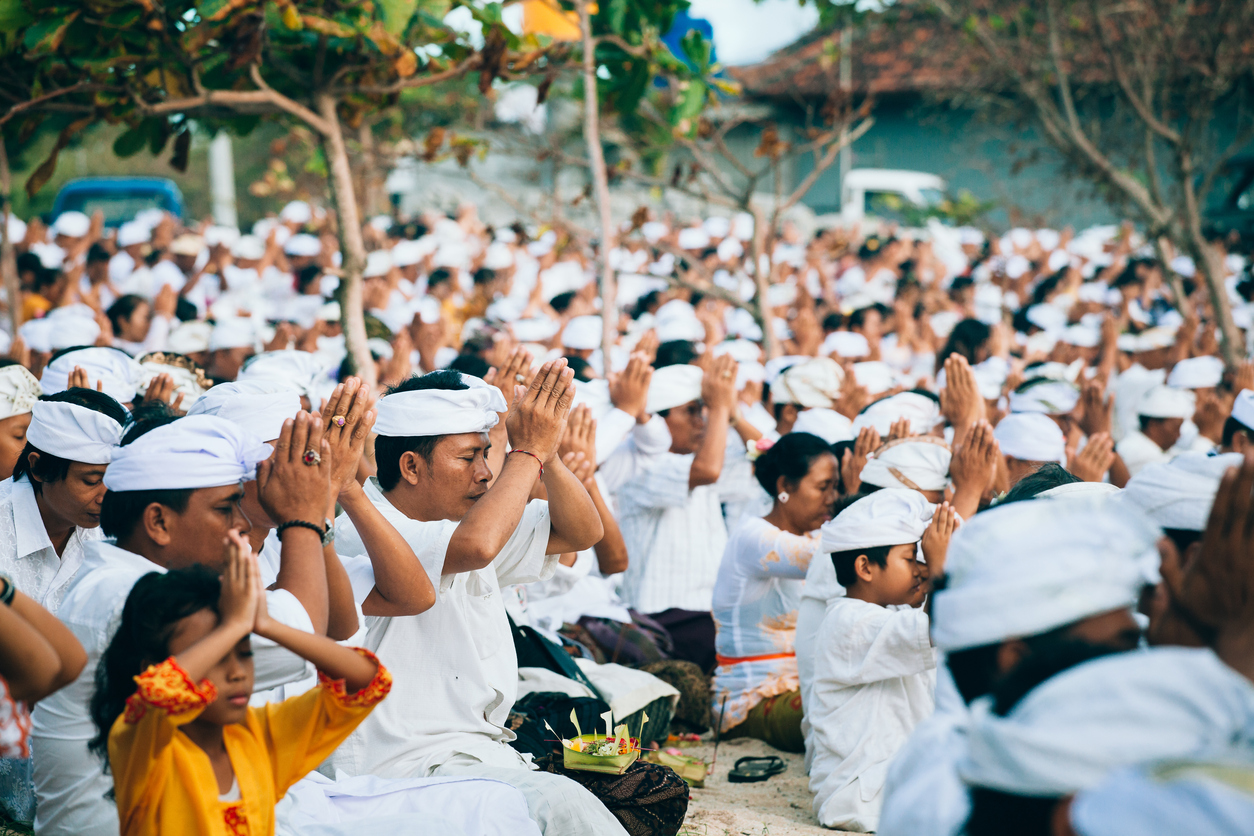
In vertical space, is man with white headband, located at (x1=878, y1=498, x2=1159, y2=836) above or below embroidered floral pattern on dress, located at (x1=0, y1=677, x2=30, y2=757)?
above

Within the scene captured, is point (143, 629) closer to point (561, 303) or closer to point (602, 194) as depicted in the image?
point (602, 194)

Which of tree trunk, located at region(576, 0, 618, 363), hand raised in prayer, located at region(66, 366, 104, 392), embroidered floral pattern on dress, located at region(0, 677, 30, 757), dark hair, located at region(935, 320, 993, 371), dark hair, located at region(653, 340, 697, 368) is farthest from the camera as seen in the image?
dark hair, located at region(935, 320, 993, 371)

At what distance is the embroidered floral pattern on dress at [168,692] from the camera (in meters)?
2.19

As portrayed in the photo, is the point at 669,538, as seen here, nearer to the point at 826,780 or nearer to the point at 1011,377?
the point at 826,780

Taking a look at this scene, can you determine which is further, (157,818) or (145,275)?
(145,275)

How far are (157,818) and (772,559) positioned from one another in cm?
282

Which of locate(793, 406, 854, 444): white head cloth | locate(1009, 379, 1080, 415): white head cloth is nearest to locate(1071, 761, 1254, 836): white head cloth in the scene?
locate(793, 406, 854, 444): white head cloth

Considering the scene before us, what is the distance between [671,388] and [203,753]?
150 inches

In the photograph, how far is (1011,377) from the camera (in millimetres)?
7637

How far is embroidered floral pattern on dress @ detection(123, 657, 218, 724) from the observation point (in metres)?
2.19

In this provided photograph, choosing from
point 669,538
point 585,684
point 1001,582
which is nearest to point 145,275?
point 669,538

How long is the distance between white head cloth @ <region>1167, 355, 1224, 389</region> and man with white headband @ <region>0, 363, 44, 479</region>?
6.78 metres

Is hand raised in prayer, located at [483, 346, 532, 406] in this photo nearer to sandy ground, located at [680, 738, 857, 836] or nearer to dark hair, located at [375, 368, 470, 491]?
dark hair, located at [375, 368, 470, 491]

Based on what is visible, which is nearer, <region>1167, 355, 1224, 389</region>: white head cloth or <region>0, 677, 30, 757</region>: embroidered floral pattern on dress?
<region>0, 677, 30, 757</region>: embroidered floral pattern on dress
